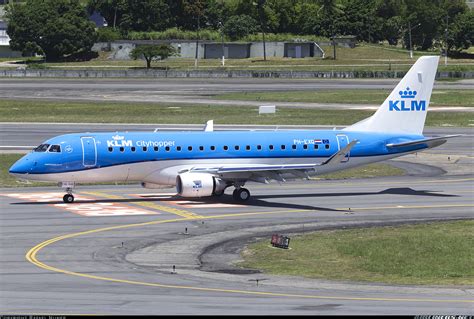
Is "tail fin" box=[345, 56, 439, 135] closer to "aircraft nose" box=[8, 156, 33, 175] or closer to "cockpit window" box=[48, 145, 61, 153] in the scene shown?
"cockpit window" box=[48, 145, 61, 153]

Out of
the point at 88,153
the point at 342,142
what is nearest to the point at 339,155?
the point at 342,142

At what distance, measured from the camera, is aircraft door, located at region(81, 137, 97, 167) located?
55.9 meters

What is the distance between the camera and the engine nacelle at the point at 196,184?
55594mm

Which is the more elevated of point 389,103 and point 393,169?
point 389,103

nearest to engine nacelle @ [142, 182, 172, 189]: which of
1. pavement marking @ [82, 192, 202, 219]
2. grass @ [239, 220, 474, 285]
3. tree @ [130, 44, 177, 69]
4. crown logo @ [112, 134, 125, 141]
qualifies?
pavement marking @ [82, 192, 202, 219]

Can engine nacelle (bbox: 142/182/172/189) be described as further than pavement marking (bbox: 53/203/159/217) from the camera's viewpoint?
Yes

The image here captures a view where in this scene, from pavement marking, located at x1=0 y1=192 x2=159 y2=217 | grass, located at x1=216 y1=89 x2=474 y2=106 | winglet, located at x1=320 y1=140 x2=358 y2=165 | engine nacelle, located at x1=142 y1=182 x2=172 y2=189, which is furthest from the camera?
grass, located at x1=216 y1=89 x2=474 y2=106

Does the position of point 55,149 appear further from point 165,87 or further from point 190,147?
point 165,87

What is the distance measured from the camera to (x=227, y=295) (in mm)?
32906

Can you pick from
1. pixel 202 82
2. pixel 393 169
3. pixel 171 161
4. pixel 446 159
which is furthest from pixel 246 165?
pixel 202 82

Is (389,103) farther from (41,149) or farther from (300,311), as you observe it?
(300,311)

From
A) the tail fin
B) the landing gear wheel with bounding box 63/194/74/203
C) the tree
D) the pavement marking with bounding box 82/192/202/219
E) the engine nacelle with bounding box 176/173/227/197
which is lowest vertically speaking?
the pavement marking with bounding box 82/192/202/219

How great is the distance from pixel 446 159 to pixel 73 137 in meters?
32.1

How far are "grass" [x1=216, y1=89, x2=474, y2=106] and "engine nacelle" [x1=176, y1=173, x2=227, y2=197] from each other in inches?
2660
